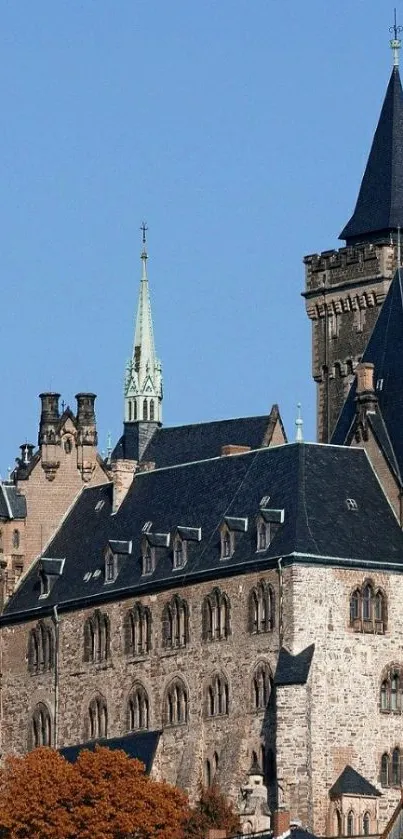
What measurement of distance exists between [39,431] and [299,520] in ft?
89.8

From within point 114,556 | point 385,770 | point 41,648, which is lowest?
point 385,770

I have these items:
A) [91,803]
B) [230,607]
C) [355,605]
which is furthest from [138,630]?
[91,803]

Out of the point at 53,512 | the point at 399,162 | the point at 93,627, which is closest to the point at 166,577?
the point at 93,627

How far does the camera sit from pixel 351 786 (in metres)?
155

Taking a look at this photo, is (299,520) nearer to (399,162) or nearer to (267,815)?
(267,815)

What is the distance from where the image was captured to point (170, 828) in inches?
6097

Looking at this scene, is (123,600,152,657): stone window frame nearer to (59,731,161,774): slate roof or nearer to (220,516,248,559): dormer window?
(59,731,161,774): slate roof

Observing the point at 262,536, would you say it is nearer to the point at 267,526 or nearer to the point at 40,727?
the point at 267,526

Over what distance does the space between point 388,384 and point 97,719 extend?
18.9 metres

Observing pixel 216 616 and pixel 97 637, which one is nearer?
pixel 216 616

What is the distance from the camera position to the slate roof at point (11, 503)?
18038cm

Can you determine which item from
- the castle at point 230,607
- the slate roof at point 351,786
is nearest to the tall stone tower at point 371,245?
the castle at point 230,607

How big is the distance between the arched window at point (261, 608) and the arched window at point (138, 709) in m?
8.61

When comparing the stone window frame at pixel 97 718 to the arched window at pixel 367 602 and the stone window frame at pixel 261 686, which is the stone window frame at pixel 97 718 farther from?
the arched window at pixel 367 602
